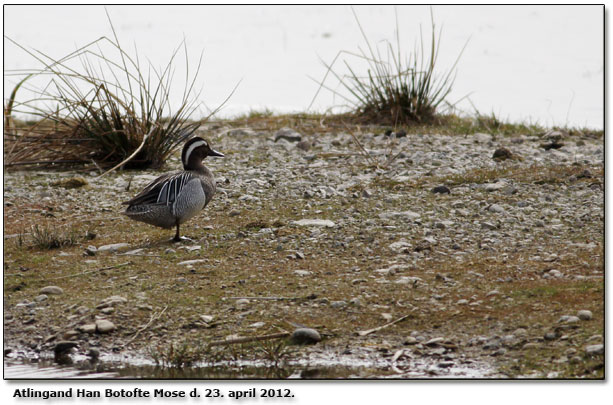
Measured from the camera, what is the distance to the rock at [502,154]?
989 cm

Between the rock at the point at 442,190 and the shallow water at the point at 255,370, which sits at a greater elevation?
the rock at the point at 442,190

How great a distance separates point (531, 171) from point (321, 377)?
506 centimetres

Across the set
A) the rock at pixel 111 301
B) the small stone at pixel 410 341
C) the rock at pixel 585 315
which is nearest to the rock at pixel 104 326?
the rock at pixel 111 301

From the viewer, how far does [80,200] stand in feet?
28.5

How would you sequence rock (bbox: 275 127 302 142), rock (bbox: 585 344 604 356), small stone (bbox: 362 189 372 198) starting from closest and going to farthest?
rock (bbox: 585 344 604 356), small stone (bbox: 362 189 372 198), rock (bbox: 275 127 302 142)

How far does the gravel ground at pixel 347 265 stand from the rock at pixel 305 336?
100mm

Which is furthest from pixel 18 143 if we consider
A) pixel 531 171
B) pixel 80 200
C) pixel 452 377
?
pixel 452 377

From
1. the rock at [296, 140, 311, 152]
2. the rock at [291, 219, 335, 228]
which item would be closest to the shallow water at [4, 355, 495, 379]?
the rock at [291, 219, 335, 228]

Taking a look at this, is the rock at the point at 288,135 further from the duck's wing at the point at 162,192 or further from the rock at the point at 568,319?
the rock at the point at 568,319

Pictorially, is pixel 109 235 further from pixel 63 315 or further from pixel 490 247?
pixel 490 247

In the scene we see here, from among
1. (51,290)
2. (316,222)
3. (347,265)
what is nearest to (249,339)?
(347,265)

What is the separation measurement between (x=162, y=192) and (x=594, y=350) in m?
3.74

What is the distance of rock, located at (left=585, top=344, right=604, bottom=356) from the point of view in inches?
188

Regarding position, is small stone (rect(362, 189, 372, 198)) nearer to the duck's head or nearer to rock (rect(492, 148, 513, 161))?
the duck's head
